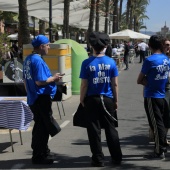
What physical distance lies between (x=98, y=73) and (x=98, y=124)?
2.36 feet

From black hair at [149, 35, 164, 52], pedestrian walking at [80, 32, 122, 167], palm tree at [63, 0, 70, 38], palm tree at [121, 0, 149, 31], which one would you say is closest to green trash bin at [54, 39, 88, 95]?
black hair at [149, 35, 164, 52]

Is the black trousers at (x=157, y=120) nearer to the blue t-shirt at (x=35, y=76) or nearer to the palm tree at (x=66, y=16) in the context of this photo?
the blue t-shirt at (x=35, y=76)

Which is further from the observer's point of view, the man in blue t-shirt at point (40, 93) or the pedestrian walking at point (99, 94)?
the man in blue t-shirt at point (40, 93)

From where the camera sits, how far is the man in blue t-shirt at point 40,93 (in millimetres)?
5918

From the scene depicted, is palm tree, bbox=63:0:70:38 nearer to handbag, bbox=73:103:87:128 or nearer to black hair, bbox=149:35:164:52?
black hair, bbox=149:35:164:52

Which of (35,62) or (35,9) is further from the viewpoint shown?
(35,9)

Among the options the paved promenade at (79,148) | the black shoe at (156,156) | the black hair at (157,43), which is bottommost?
the paved promenade at (79,148)

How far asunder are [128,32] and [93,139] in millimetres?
30988

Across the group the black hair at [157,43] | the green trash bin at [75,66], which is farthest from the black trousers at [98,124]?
the green trash bin at [75,66]

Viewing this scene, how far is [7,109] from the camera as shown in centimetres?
686

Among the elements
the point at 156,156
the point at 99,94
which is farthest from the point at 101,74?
the point at 156,156

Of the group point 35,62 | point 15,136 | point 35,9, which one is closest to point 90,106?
point 35,62

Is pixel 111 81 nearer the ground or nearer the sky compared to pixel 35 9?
nearer the ground

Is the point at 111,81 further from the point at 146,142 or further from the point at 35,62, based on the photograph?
the point at 146,142
